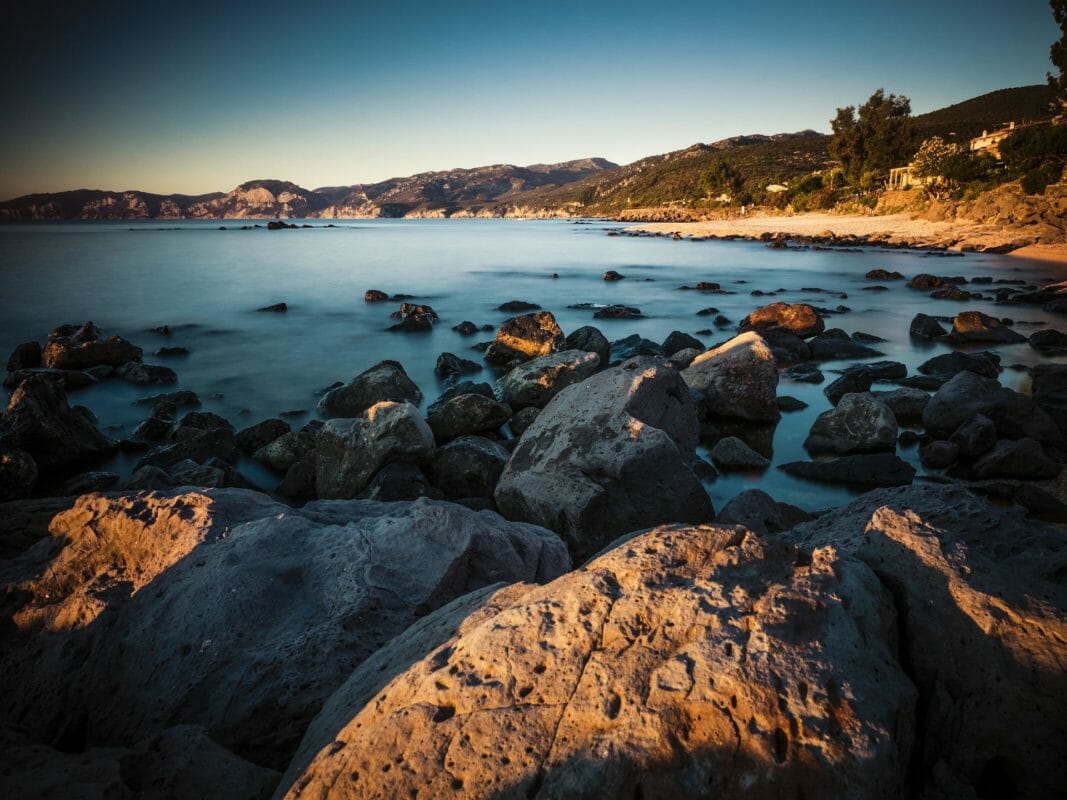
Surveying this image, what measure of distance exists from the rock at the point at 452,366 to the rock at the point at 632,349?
4194 millimetres

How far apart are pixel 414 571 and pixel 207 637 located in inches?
48.9

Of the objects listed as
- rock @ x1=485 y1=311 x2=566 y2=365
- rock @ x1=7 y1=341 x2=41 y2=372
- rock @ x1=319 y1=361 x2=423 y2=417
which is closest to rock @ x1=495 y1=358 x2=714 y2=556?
rock @ x1=319 y1=361 x2=423 y2=417

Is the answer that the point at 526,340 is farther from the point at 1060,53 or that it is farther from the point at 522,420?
the point at 1060,53

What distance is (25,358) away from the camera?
15789 millimetres

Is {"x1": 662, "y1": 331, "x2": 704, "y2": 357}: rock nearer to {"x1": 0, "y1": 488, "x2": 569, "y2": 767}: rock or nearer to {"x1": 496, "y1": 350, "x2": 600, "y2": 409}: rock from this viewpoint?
{"x1": 496, "y1": 350, "x2": 600, "y2": 409}: rock

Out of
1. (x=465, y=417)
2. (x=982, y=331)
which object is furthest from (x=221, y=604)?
(x=982, y=331)

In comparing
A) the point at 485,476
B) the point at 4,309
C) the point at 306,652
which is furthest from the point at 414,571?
the point at 4,309

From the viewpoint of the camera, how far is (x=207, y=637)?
3250mm

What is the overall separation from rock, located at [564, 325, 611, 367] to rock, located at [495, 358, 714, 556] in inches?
346

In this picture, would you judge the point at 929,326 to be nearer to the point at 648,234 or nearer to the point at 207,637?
the point at 207,637

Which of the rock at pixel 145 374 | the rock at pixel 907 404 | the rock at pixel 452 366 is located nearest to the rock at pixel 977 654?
the rock at pixel 907 404

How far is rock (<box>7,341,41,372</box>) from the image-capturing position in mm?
15656

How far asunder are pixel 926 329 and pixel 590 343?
38.6 ft

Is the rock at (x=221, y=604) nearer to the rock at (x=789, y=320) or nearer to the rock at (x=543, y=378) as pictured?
the rock at (x=543, y=378)
